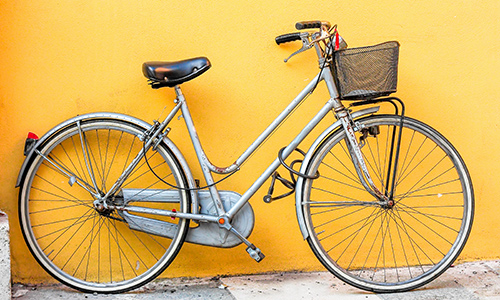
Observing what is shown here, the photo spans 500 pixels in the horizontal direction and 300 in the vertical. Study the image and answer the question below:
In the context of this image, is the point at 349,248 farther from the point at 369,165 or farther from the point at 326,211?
the point at 369,165

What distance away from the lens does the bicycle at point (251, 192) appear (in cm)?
288

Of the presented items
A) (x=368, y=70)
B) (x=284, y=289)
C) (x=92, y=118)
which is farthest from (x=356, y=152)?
(x=92, y=118)

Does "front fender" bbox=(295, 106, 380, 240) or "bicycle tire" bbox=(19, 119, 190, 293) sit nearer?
"front fender" bbox=(295, 106, 380, 240)

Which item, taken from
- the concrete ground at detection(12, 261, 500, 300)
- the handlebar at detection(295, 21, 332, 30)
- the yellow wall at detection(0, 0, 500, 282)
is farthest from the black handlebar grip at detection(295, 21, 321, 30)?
the concrete ground at detection(12, 261, 500, 300)

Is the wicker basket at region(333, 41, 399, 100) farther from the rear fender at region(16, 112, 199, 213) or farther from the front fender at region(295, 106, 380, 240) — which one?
the rear fender at region(16, 112, 199, 213)

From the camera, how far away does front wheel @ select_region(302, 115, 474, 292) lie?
337 centimetres

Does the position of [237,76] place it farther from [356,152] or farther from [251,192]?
[356,152]

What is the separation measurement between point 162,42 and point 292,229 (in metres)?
1.40

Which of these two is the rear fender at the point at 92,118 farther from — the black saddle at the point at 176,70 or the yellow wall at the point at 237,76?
the black saddle at the point at 176,70

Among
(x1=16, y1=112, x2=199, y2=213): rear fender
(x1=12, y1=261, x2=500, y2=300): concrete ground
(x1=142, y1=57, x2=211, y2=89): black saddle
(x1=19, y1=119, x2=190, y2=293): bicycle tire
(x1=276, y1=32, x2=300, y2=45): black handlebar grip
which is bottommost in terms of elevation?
(x1=12, y1=261, x2=500, y2=300): concrete ground

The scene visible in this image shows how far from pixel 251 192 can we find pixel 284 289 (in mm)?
649

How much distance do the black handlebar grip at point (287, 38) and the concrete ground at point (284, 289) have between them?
4.75 feet

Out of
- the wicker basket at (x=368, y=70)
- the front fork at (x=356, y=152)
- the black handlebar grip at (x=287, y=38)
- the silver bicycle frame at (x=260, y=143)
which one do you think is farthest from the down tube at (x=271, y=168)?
the black handlebar grip at (x=287, y=38)

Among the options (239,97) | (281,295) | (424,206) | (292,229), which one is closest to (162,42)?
(239,97)
